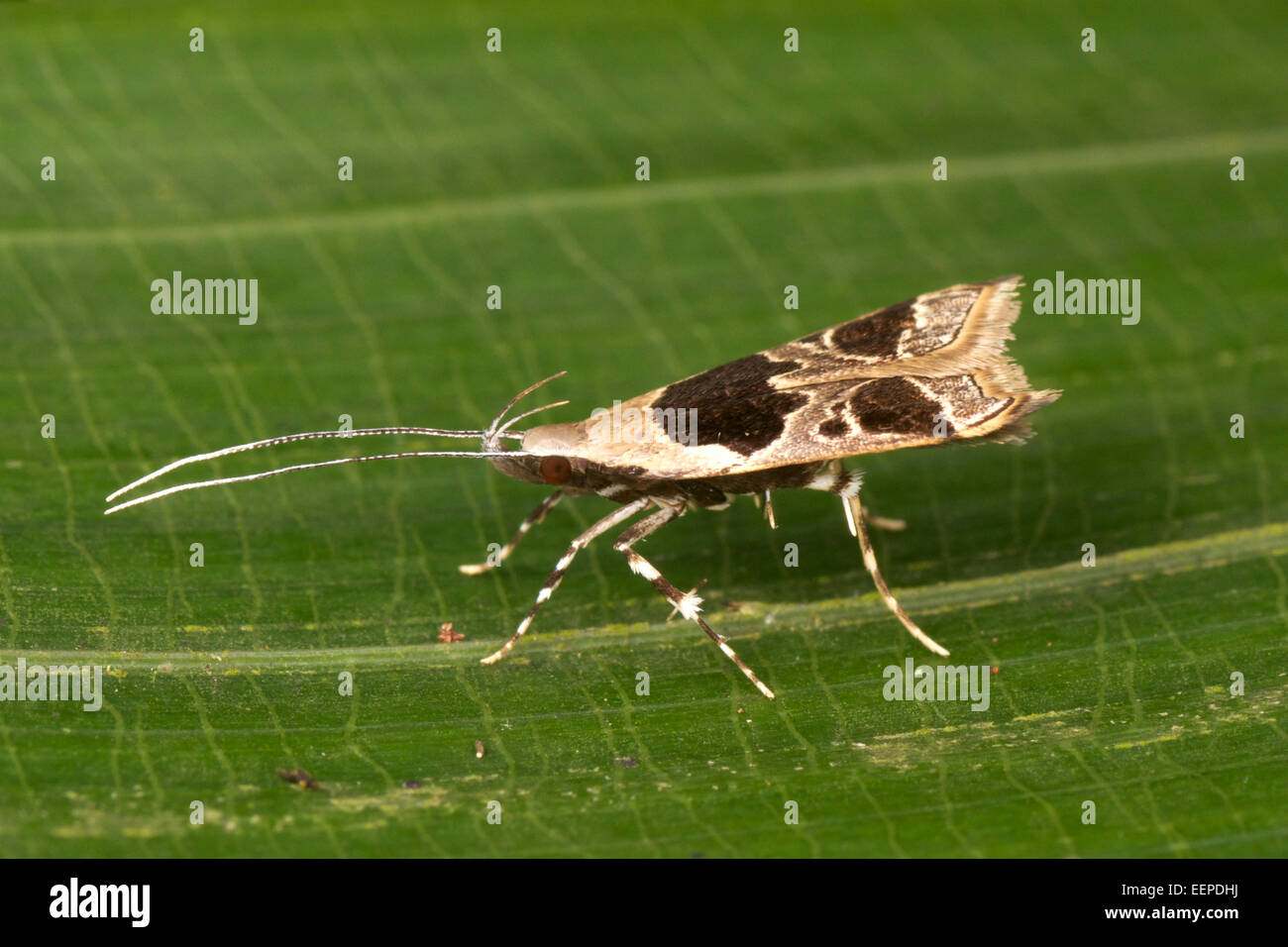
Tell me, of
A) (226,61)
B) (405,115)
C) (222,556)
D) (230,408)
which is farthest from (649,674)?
(226,61)

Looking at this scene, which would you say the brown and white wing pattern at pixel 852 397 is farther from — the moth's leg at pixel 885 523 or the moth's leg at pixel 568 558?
the moth's leg at pixel 885 523

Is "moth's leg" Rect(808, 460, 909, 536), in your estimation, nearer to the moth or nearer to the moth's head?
the moth

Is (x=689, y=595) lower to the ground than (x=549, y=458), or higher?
lower

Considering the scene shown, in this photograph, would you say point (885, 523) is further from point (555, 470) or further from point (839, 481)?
point (555, 470)

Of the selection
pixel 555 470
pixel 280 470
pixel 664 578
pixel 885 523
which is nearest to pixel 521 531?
pixel 555 470

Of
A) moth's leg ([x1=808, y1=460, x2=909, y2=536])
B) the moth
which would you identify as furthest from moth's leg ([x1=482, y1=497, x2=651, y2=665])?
moth's leg ([x1=808, y1=460, x2=909, y2=536])

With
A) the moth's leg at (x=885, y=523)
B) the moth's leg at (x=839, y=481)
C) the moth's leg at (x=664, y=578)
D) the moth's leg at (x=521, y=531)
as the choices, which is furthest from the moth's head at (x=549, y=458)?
the moth's leg at (x=885, y=523)

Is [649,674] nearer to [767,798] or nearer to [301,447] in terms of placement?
[767,798]
